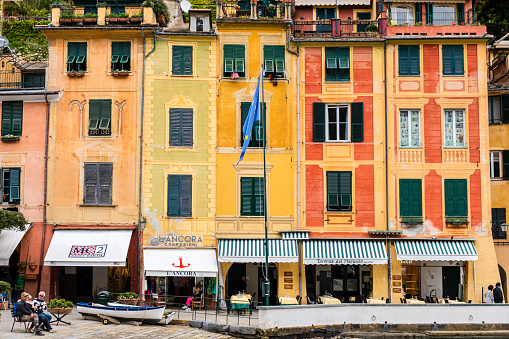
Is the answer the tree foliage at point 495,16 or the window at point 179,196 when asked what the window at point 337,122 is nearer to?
the window at point 179,196

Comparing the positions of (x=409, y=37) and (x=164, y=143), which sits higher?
(x=409, y=37)

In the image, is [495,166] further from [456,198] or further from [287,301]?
[287,301]

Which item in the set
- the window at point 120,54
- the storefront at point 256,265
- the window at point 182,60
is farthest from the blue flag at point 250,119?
the window at point 120,54

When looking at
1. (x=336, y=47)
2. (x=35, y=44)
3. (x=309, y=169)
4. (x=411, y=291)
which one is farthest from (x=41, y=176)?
(x=35, y=44)

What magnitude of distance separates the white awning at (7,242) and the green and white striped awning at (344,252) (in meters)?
14.1

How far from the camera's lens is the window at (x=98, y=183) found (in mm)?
37688

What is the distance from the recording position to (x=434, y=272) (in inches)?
1528

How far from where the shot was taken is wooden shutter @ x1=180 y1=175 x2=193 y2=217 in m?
37.8

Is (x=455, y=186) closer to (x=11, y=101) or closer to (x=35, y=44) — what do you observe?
(x=11, y=101)

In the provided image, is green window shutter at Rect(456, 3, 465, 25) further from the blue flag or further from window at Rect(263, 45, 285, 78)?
the blue flag

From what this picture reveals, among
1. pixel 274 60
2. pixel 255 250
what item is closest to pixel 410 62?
pixel 274 60

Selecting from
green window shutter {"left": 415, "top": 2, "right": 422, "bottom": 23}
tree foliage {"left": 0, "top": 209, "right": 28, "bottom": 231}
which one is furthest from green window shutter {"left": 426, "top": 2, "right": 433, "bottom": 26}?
tree foliage {"left": 0, "top": 209, "right": 28, "bottom": 231}

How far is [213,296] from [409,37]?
54.7 ft

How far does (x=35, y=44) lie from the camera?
74.1 metres
